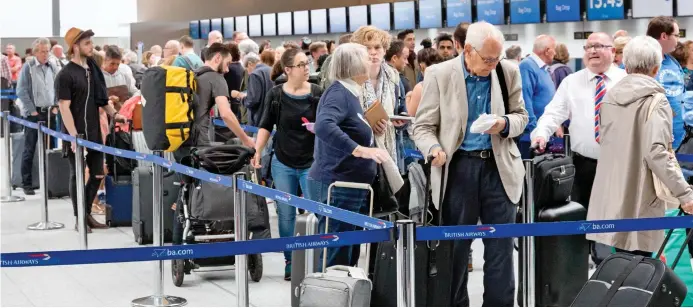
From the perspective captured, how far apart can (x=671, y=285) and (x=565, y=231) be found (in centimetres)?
47

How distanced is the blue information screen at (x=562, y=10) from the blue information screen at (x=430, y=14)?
3.15 meters

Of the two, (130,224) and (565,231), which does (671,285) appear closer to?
(565,231)

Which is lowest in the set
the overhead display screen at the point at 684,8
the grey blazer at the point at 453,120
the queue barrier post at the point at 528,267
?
the queue barrier post at the point at 528,267

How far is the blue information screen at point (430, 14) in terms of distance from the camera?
16891 millimetres

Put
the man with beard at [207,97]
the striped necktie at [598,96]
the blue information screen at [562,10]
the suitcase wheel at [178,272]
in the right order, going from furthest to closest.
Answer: the blue information screen at [562,10] → the man with beard at [207,97] → the suitcase wheel at [178,272] → the striped necktie at [598,96]

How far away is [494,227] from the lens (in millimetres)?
4246

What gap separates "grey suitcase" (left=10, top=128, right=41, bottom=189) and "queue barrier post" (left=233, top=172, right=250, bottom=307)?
681 cm

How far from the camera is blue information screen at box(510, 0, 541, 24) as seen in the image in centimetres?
1427

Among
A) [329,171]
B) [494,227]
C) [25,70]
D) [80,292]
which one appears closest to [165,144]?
[80,292]

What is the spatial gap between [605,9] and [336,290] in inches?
369

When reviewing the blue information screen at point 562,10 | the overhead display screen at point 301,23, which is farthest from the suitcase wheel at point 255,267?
the overhead display screen at point 301,23

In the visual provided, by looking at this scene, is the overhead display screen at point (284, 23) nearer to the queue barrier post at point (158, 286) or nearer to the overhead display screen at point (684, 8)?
the overhead display screen at point (684, 8)

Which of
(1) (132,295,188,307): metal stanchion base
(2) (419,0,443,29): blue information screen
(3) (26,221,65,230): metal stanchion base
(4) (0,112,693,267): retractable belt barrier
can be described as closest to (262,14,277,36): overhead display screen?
(2) (419,0,443,29): blue information screen

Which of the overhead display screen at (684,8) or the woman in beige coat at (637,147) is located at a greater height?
the overhead display screen at (684,8)
